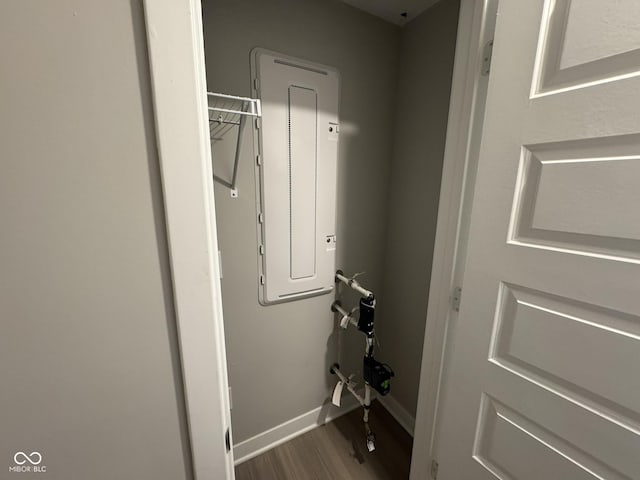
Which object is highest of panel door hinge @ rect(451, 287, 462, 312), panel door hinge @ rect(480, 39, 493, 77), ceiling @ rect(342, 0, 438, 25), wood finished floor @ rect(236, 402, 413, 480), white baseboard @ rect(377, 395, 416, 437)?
ceiling @ rect(342, 0, 438, 25)

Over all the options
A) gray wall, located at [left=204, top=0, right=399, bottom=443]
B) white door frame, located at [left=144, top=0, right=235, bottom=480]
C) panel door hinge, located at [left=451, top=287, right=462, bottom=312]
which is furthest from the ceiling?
panel door hinge, located at [left=451, top=287, right=462, bottom=312]

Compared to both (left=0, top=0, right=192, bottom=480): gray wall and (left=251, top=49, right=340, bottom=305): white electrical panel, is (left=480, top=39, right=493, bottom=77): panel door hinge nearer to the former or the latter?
(left=251, top=49, right=340, bottom=305): white electrical panel

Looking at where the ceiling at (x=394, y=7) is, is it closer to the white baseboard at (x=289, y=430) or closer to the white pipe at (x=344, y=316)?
the white pipe at (x=344, y=316)

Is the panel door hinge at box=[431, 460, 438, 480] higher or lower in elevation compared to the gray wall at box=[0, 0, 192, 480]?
lower

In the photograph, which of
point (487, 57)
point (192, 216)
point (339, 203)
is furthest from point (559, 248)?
point (339, 203)

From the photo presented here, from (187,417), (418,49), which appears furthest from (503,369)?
(418,49)

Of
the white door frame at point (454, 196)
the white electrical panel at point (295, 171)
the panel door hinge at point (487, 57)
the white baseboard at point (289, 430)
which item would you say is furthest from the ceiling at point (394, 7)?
the white baseboard at point (289, 430)

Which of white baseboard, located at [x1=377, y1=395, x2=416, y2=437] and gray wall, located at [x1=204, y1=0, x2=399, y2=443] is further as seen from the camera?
white baseboard, located at [x1=377, y1=395, x2=416, y2=437]

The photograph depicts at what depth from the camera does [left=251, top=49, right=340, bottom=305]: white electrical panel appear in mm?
1266

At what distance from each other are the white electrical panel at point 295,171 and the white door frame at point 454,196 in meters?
0.66

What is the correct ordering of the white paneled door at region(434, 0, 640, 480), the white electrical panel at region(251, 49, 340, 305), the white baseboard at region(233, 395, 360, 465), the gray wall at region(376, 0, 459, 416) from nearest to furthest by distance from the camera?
the white paneled door at region(434, 0, 640, 480)
the white electrical panel at region(251, 49, 340, 305)
the gray wall at region(376, 0, 459, 416)
the white baseboard at region(233, 395, 360, 465)

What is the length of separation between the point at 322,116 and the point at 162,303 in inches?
50.0

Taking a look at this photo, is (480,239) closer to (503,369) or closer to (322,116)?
(503,369)

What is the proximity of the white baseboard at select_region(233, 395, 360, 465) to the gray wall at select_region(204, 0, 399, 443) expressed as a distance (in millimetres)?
46
